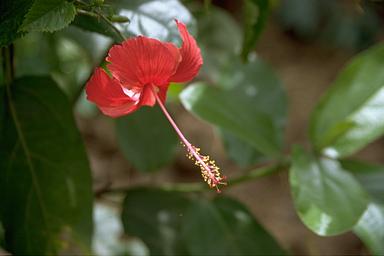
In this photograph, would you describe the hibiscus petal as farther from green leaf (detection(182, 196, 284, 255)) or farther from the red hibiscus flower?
green leaf (detection(182, 196, 284, 255))

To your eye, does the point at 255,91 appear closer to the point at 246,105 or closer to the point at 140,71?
the point at 246,105

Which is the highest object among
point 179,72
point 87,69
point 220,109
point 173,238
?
point 179,72

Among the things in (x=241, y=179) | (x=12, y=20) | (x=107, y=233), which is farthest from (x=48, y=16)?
(x=107, y=233)

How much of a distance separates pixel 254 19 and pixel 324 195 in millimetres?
260

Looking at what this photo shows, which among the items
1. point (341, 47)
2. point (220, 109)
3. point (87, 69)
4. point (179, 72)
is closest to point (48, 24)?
point (179, 72)

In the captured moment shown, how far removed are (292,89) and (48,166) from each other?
150 centimetres

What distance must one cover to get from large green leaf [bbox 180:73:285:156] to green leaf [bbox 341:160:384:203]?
12 cm

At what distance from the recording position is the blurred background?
111cm

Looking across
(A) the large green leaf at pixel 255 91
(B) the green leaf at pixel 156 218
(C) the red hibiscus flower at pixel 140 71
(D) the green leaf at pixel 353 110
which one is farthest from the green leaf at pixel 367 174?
(C) the red hibiscus flower at pixel 140 71

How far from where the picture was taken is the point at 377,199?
956 millimetres

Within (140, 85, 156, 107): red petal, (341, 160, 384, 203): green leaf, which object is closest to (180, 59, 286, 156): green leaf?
(341, 160, 384, 203): green leaf

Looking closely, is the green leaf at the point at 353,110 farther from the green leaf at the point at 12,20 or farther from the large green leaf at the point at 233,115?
the green leaf at the point at 12,20

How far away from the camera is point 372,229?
0.89m

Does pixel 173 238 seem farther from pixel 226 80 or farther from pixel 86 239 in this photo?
A: pixel 226 80
